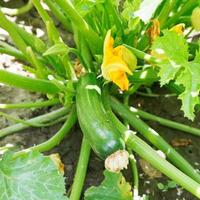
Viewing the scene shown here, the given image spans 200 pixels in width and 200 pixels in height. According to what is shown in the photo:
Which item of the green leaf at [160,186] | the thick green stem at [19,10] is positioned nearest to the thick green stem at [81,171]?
the green leaf at [160,186]

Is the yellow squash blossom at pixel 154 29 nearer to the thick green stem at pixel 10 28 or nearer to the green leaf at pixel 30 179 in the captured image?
the thick green stem at pixel 10 28

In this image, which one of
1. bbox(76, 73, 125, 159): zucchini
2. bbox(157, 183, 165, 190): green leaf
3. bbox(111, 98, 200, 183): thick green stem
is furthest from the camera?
bbox(157, 183, 165, 190): green leaf

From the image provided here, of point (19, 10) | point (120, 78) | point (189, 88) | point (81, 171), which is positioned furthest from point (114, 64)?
point (19, 10)

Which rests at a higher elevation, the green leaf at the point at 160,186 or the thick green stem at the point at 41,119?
the thick green stem at the point at 41,119

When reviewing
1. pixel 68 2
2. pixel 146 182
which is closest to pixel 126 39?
pixel 68 2

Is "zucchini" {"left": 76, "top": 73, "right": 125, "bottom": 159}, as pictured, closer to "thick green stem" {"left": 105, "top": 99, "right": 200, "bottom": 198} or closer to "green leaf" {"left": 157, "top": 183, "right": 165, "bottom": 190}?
"thick green stem" {"left": 105, "top": 99, "right": 200, "bottom": 198}

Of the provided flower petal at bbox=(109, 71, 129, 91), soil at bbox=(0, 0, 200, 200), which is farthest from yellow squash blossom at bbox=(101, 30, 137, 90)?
soil at bbox=(0, 0, 200, 200)
